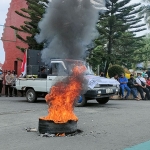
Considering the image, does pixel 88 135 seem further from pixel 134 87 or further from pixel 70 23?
pixel 134 87

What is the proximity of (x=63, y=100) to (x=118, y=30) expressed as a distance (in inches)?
760

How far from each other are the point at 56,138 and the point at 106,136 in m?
1.06

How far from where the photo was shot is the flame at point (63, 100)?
6.37 metres

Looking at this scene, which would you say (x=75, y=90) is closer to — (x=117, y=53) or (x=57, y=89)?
(x=57, y=89)

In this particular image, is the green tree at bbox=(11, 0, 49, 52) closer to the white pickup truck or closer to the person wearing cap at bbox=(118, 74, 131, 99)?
the white pickup truck

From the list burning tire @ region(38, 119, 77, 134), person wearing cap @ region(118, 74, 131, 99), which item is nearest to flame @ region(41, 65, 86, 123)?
burning tire @ region(38, 119, 77, 134)

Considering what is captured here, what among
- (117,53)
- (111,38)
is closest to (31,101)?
(111,38)

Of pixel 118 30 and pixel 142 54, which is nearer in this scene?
pixel 118 30

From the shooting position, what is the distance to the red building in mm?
24484

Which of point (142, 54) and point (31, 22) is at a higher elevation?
point (31, 22)

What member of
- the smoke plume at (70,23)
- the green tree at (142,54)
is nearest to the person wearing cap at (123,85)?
the smoke plume at (70,23)

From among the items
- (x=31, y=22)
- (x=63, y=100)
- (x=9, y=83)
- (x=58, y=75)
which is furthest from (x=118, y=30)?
(x=63, y=100)

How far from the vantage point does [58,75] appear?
9.80 metres

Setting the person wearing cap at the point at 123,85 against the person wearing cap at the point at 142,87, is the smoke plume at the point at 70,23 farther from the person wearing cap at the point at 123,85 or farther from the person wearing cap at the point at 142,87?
the person wearing cap at the point at 142,87
